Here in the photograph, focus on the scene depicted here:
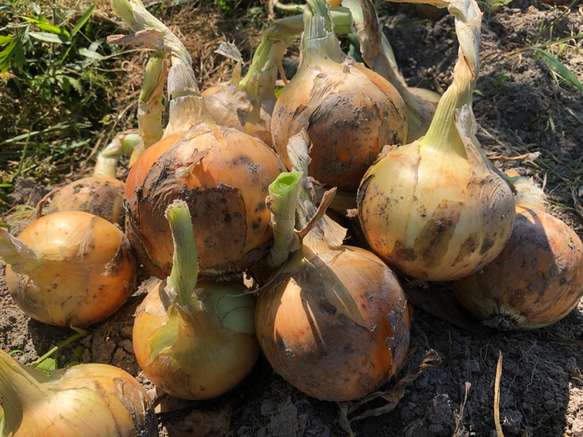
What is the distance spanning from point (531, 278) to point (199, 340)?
40.6 inches

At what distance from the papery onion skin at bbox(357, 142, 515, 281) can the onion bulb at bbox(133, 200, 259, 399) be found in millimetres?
481

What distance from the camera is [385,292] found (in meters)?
1.36

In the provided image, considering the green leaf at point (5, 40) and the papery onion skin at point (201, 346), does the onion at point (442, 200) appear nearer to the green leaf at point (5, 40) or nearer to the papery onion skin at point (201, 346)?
the papery onion skin at point (201, 346)

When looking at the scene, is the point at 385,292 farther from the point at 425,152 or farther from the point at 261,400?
the point at 261,400

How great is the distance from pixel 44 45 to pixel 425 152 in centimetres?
247

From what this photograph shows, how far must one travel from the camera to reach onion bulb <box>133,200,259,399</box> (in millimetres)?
1421

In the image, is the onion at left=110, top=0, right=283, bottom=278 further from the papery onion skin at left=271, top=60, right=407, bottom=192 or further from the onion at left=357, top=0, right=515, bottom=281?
the onion at left=357, top=0, right=515, bottom=281

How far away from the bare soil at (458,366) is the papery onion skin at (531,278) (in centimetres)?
13

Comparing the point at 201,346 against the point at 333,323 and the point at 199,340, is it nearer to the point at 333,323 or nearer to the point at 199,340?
the point at 199,340

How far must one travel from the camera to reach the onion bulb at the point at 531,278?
157 centimetres

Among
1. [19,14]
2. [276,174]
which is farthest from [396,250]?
[19,14]

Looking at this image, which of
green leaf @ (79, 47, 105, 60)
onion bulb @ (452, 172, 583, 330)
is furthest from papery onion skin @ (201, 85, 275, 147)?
green leaf @ (79, 47, 105, 60)

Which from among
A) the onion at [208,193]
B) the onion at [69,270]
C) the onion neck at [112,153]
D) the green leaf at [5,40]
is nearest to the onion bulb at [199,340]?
the onion at [208,193]

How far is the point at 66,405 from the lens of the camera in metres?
1.27
